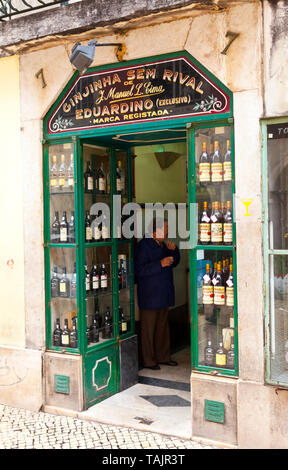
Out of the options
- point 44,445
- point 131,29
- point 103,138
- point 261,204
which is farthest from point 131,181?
point 44,445

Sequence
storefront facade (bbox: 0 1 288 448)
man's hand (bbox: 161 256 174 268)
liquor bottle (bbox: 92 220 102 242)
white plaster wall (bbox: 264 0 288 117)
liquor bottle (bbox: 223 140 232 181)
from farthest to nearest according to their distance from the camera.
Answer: man's hand (bbox: 161 256 174 268) < liquor bottle (bbox: 92 220 102 242) < liquor bottle (bbox: 223 140 232 181) < storefront facade (bbox: 0 1 288 448) < white plaster wall (bbox: 264 0 288 117)

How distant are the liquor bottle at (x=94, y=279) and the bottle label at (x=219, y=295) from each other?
1622mm

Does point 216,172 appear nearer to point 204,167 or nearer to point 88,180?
point 204,167

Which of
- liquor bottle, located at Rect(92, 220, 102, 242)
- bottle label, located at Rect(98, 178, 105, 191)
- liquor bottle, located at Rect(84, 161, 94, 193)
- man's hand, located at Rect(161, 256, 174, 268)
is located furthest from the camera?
→ man's hand, located at Rect(161, 256, 174, 268)

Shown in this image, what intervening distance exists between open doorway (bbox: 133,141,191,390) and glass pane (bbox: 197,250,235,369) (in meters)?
1.90

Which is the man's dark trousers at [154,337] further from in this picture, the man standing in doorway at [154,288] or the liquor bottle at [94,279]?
the liquor bottle at [94,279]

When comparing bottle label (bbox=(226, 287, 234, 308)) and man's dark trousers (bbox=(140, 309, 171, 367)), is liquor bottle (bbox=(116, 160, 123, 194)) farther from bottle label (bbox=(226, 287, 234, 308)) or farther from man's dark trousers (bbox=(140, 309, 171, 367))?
bottle label (bbox=(226, 287, 234, 308))

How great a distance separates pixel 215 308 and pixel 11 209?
2695 mm

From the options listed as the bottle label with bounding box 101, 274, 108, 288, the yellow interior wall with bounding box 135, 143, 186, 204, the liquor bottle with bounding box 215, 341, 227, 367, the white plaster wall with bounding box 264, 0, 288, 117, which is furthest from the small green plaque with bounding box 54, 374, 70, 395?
Answer: the white plaster wall with bounding box 264, 0, 288, 117

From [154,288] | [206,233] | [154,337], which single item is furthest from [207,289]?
[154,337]

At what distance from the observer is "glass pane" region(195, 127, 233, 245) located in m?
4.75

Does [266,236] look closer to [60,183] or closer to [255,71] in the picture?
[255,71]

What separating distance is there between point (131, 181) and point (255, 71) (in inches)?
98.9

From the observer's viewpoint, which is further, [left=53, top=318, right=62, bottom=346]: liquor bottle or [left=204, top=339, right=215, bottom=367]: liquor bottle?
[left=53, top=318, right=62, bottom=346]: liquor bottle
